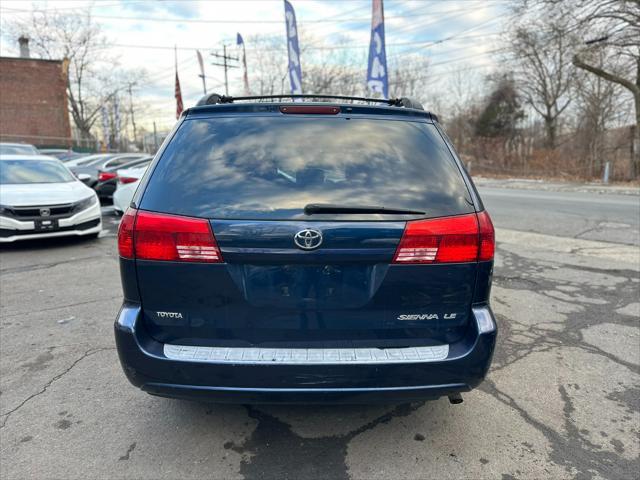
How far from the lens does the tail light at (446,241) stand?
2.04 metres

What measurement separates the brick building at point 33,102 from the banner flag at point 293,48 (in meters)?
29.8

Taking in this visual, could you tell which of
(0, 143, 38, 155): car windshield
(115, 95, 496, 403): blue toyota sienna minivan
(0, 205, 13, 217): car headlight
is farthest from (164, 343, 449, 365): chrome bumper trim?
(0, 143, 38, 155): car windshield

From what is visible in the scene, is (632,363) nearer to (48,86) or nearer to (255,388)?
(255,388)

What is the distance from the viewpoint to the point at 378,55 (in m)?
13.0

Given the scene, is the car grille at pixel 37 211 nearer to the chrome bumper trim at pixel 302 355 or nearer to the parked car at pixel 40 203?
the parked car at pixel 40 203

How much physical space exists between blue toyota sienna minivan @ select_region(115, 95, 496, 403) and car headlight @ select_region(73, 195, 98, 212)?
6179mm

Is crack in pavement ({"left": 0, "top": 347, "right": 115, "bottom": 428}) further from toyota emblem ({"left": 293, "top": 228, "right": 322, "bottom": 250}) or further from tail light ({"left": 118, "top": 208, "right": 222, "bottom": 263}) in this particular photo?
toyota emblem ({"left": 293, "top": 228, "right": 322, "bottom": 250})

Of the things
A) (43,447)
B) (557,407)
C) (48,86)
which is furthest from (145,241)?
(48,86)

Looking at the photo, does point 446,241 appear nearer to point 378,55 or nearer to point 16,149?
point 378,55

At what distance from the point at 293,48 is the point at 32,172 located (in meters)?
10.4

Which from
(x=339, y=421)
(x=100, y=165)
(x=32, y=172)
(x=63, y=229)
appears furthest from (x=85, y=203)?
(x=100, y=165)

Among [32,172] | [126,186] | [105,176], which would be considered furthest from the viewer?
[105,176]

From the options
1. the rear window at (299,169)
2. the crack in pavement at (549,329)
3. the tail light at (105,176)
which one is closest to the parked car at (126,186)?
the tail light at (105,176)

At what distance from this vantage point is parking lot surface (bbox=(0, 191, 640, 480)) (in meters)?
2.28
